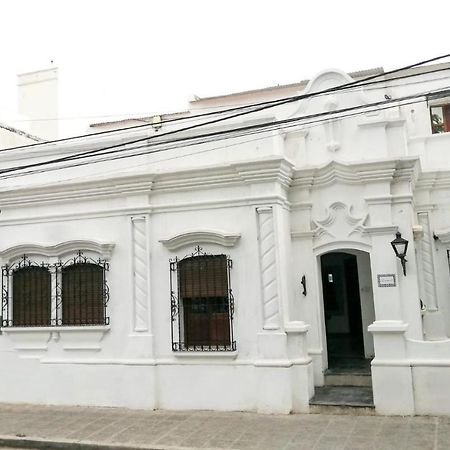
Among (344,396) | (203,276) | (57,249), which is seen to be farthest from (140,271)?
(344,396)

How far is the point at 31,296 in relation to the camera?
10.3m

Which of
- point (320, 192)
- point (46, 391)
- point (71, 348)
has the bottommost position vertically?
point (46, 391)

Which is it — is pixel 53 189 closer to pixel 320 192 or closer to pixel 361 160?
pixel 320 192

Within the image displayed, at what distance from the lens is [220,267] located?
9172mm

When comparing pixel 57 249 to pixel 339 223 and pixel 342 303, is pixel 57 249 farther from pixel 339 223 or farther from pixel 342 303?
pixel 342 303

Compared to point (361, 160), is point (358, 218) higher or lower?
lower

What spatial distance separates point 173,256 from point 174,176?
1431 mm

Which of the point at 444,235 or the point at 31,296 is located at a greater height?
the point at 444,235

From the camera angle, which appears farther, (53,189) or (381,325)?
(53,189)

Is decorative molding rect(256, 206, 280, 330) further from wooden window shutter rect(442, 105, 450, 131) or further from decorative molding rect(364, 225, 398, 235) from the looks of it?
wooden window shutter rect(442, 105, 450, 131)

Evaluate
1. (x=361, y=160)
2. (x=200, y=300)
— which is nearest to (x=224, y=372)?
(x=200, y=300)

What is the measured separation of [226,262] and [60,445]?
380 cm

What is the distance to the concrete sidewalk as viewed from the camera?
23.2 feet

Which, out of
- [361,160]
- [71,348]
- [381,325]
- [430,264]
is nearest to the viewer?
[381,325]
